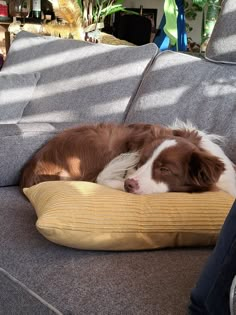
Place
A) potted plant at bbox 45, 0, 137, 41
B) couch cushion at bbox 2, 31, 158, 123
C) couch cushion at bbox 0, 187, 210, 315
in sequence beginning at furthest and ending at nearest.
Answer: potted plant at bbox 45, 0, 137, 41, couch cushion at bbox 2, 31, 158, 123, couch cushion at bbox 0, 187, 210, 315

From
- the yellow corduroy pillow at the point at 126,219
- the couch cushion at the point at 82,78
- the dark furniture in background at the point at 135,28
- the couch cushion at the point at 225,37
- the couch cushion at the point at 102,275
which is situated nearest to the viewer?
the couch cushion at the point at 102,275

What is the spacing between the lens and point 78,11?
2965 mm

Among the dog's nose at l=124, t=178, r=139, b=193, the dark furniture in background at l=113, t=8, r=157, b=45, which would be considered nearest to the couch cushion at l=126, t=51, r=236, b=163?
the dog's nose at l=124, t=178, r=139, b=193

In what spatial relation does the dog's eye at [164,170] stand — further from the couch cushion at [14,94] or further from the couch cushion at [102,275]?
the couch cushion at [14,94]

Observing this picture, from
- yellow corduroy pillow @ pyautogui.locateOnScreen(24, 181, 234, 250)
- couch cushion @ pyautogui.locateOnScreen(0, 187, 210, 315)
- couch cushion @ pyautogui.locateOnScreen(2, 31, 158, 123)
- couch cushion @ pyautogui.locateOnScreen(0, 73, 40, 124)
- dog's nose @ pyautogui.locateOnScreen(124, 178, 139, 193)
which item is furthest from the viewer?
couch cushion @ pyautogui.locateOnScreen(0, 73, 40, 124)

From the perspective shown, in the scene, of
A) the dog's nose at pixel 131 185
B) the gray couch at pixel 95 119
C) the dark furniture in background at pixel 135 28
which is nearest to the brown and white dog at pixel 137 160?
the dog's nose at pixel 131 185

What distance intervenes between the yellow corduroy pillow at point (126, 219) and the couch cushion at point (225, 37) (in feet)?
2.70

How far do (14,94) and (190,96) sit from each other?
98cm

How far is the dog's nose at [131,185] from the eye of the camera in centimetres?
139

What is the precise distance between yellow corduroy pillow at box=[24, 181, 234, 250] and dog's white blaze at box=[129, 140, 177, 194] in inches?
8.1

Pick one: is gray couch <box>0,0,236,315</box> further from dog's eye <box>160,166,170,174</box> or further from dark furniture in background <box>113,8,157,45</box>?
dark furniture in background <box>113,8,157,45</box>

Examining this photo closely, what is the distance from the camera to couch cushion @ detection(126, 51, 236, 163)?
5.58 ft

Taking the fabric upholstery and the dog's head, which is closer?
the dog's head

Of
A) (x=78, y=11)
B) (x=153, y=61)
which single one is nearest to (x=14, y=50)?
(x=78, y=11)
